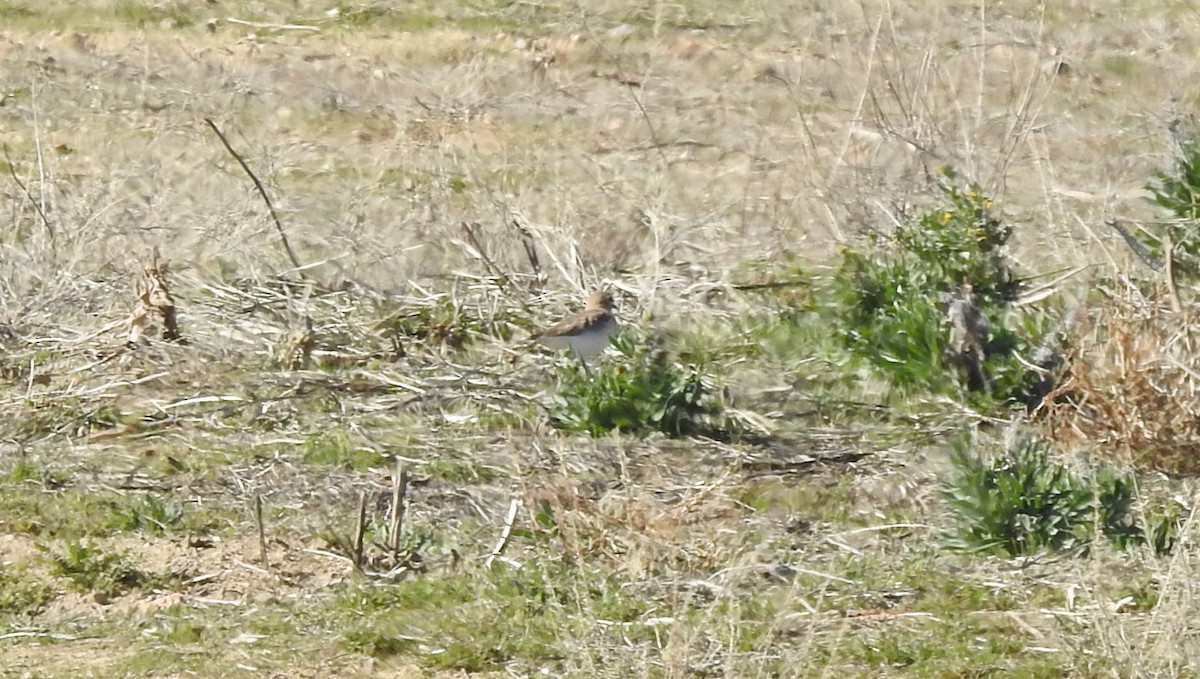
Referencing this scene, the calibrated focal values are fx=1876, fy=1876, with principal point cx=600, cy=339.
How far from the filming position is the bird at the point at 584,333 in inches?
332

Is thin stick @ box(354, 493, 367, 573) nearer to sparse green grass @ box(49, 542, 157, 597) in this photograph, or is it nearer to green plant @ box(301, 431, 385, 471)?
sparse green grass @ box(49, 542, 157, 597)

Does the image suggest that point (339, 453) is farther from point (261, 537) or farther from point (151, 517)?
point (261, 537)

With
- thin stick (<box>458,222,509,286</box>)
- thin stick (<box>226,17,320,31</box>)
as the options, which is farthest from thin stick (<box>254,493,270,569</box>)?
thin stick (<box>226,17,320,31</box>)

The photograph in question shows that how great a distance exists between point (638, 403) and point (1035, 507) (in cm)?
210

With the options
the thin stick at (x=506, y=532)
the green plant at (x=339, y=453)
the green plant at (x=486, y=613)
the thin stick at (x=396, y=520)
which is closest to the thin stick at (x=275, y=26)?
the green plant at (x=339, y=453)

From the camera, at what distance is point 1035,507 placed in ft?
21.0

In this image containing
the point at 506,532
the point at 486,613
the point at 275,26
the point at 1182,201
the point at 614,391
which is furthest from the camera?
the point at 275,26

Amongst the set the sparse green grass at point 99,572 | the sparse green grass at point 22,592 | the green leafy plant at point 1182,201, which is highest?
the green leafy plant at point 1182,201

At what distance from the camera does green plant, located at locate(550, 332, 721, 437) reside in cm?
798

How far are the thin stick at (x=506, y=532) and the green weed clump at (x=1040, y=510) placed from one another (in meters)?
1.56

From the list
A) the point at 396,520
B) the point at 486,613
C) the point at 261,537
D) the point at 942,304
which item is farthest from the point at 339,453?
the point at 942,304

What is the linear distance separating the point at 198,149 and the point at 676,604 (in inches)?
323

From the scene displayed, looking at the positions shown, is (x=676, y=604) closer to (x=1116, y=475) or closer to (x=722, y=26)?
(x=1116, y=475)

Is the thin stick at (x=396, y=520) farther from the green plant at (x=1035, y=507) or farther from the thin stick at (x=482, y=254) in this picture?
the thin stick at (x=482, y=254)
